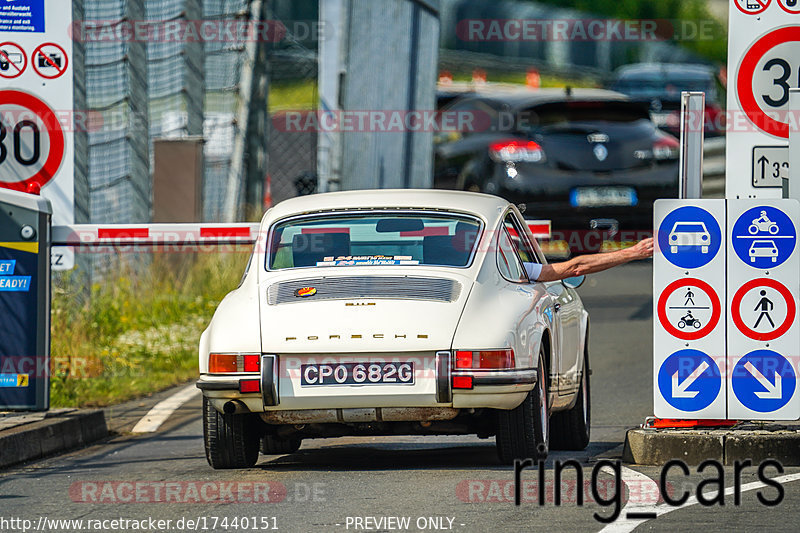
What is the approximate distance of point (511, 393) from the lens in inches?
317

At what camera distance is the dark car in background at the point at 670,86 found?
84.4ft

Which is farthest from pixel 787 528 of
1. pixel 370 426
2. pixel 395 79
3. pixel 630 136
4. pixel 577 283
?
pixel 395 79

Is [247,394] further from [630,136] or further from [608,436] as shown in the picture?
[630,136]

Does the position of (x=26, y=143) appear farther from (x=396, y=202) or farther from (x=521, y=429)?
(x=521, y=429)

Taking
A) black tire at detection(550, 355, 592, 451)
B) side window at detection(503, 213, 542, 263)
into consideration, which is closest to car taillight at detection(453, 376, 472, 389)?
side window at detection(503, 213, 542, 263)

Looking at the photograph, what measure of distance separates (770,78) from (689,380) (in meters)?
1.74

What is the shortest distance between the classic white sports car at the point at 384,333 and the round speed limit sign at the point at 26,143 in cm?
234

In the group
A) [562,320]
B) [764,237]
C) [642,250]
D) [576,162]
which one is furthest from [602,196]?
[764,237]

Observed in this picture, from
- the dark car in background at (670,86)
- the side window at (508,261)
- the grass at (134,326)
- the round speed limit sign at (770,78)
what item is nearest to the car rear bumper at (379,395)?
the side window at (508,261)

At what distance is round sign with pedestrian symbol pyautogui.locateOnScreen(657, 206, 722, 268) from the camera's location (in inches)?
336

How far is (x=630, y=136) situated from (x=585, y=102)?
63 cm

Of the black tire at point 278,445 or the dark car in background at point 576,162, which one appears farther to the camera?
the dark car in background at point 576,162
